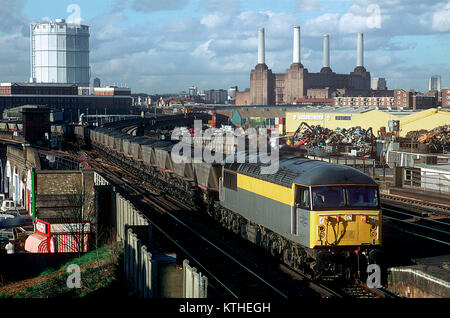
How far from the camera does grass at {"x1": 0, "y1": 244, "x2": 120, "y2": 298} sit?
77.4ft

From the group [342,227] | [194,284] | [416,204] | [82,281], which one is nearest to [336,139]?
[416,204]

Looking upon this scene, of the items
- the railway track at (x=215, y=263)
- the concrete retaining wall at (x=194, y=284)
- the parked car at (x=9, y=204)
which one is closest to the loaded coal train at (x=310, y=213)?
the railway track at (x=215, y=263)

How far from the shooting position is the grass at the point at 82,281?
23578 mm

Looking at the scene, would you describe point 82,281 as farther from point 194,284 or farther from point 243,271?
point 194,284

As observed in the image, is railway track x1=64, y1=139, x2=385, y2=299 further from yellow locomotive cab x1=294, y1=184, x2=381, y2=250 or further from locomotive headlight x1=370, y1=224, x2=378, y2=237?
locomotive headlight x1=370, y1=224, x2=378, y2=237

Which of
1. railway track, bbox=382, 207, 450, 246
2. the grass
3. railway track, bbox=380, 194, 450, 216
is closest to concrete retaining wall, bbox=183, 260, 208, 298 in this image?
the grass

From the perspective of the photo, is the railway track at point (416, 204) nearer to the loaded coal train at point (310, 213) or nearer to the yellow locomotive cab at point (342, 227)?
the loaded coal train at point (310, 213)

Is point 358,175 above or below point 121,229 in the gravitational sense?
above

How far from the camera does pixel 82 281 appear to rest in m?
24.2

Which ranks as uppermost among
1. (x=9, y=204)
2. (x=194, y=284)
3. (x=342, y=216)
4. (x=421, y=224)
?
(x=342, y=216)

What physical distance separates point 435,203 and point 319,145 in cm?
4405

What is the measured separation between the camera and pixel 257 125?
145250 mm
